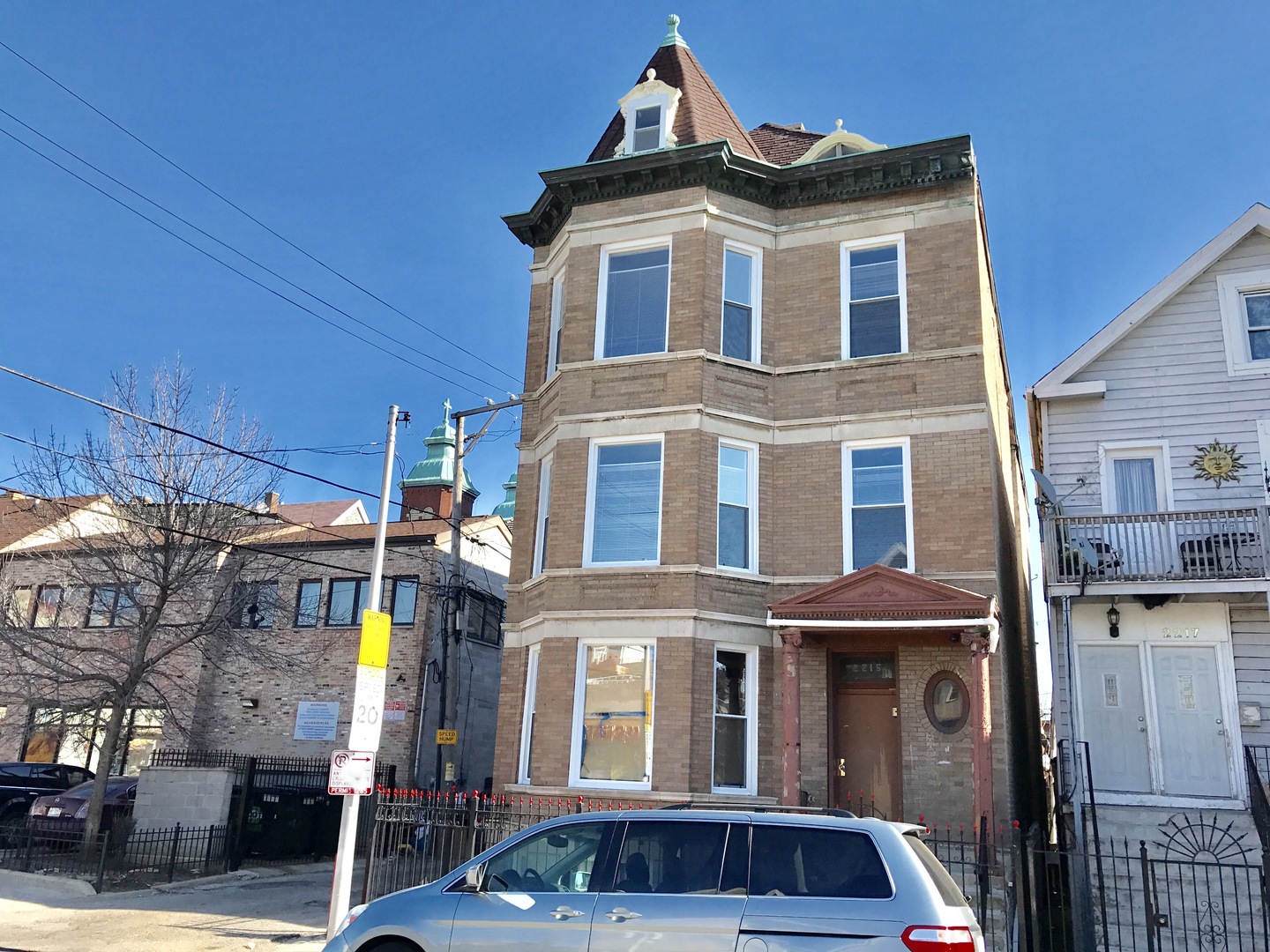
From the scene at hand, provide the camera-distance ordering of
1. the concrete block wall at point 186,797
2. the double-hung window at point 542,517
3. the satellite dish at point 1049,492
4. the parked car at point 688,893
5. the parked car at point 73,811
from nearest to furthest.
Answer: the parked car at point 688,893 → the satellite dish at point 1049,492 → the double-hung window at point 542,517 → the concrete block wall at point 186,797 → the parked car at point 73,811

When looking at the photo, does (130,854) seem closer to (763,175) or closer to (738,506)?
(738,506)

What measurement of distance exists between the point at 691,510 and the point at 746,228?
15.8 ft

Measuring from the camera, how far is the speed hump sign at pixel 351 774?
37.7 feet

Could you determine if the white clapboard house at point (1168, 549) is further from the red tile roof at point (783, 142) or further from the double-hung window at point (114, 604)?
the double-hung window at point (114, 604)

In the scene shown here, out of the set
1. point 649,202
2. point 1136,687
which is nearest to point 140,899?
point 649,202

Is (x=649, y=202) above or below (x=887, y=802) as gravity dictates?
above

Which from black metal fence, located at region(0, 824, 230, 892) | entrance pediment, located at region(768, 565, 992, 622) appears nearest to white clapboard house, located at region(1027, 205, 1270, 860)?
entrance pediment, located at region(768, 565, 992, 622)

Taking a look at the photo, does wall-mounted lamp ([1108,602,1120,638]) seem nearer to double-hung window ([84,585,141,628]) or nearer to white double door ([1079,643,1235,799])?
white double door ([1079,643,1235,799])

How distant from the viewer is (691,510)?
1467 centimetres

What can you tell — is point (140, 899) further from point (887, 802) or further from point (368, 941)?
point (887, 802)

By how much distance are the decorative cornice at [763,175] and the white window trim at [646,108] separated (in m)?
0.80

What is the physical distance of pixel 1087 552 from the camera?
14227mm

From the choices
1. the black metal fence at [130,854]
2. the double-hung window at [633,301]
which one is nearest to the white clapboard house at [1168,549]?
the double-hung window at [633,301]

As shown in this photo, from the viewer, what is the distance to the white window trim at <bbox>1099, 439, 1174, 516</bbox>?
15986mm
